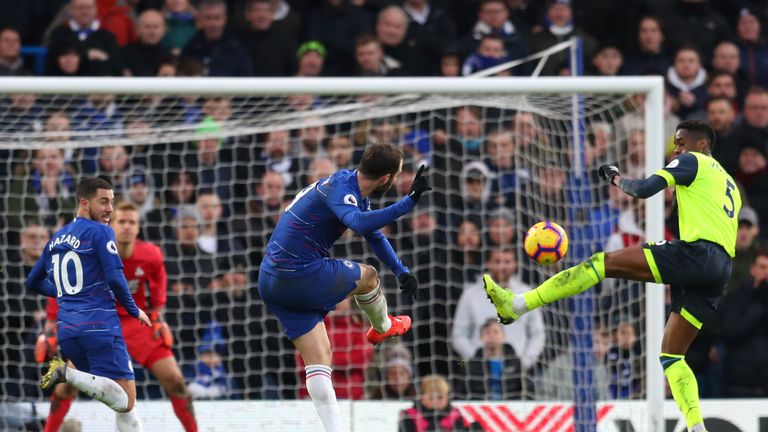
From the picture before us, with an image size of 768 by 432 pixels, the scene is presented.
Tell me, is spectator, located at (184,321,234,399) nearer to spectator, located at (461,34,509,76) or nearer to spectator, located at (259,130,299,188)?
spectator, located at (259,130,299,188)

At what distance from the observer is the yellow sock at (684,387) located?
8.27 m

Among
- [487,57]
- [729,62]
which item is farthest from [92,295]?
[729,62]

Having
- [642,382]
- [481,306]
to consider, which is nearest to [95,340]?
[481,306]

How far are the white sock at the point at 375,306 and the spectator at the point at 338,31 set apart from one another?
16.3ft

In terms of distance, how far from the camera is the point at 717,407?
1042 cm

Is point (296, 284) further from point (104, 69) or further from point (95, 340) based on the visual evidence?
point (104, 69)

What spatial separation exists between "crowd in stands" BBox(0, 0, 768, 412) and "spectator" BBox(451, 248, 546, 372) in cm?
2

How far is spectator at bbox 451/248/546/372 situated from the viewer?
1105 cm

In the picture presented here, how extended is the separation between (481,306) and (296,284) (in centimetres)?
349

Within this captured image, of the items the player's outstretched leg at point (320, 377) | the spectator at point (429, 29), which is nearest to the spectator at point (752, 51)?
the spectator at point (429, 29)

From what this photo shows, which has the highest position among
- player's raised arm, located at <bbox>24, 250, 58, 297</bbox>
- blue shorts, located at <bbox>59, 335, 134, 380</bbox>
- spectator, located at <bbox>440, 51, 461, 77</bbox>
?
spectator, located at <bbox>440, 51, 461, 77</bbox>

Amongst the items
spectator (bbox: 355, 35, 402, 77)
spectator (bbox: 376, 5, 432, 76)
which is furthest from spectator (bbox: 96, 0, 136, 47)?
spectator (bbox: 376, 5, 432, 76)

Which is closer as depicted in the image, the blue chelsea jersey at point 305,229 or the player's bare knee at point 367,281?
the blue chelsea jersey at point 305,229

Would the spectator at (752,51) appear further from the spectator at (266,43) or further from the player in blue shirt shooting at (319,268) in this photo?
the player in blue shirt shooting at (319,268)
